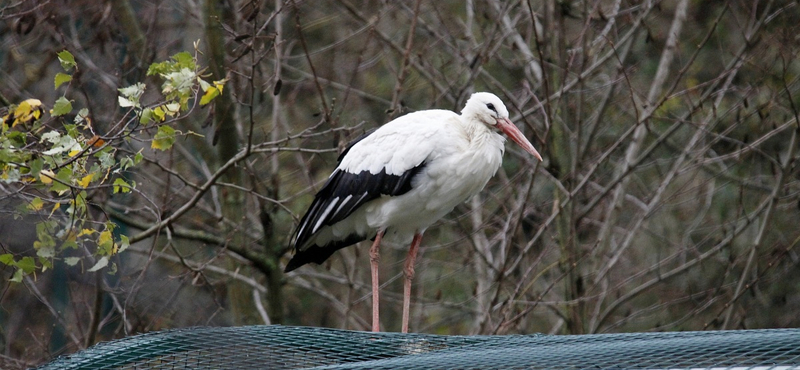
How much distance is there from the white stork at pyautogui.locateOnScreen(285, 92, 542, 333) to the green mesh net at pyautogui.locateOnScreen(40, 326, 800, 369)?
2.01 m

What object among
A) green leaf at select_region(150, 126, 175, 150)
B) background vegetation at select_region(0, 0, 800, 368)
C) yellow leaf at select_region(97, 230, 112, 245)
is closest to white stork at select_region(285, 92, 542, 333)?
background vegetation at select_region(0, 0, 800, 368)

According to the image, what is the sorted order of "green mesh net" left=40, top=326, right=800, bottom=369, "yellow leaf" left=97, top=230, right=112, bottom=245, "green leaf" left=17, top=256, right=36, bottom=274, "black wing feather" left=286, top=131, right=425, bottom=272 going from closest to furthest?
"green mesh net" left=40, top=326, right=800, bottom=369 → "green leaf" left=17, top=256, right=36, bottom=274 → "yellow leaf" left=97, top=230, right=112, bottom=245 → "black wing feather" left=286, top=131, right=425, bottom=272

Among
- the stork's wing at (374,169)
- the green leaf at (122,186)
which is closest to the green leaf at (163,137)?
the green leaf at (122,186)

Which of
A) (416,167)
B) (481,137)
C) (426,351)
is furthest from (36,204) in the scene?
(481,137)

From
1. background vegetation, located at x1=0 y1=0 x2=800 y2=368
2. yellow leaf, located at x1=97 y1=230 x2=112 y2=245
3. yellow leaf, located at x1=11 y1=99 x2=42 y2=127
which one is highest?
background vegetation, located at x1=0 y1=0 x2=800 y2=368

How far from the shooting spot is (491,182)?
9289 mm

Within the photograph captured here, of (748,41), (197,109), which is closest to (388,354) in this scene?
(748,41)

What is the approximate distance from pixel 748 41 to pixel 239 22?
4.08 meters

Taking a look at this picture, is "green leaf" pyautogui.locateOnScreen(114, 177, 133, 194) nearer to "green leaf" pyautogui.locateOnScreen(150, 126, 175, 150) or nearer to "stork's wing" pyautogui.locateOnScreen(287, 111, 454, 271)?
"green leaf" pyautogui.locateOnScreen(150, 126, 175, 150)

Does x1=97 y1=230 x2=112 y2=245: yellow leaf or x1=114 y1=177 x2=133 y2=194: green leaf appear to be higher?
x1=114 y1=177 x2=133 y2=194: green leaf

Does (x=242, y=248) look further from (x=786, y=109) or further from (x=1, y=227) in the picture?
(x=786, y=109)

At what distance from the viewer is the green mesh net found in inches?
139

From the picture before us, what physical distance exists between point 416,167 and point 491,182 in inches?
123

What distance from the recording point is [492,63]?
9938 millimetres
